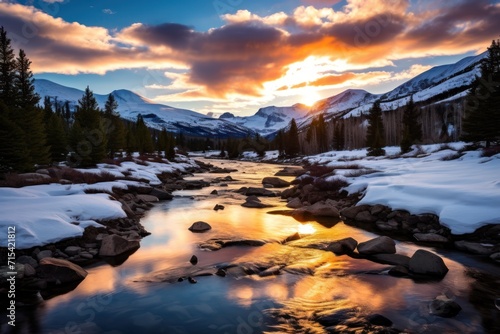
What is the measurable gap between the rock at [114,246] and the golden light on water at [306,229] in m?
8.09

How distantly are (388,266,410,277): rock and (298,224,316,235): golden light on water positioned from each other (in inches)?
222

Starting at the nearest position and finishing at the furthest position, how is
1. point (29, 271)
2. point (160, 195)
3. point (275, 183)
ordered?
point (29, 271) → point (160, 195) → point (275, 183)

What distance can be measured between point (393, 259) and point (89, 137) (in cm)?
3531

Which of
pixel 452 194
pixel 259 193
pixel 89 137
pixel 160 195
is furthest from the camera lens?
pixel 89 137

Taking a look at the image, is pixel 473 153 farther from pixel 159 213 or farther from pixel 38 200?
pixel 38 200

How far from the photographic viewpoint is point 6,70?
33.4m

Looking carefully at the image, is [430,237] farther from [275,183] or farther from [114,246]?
[275,183]

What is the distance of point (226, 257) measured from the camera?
39.9 feet

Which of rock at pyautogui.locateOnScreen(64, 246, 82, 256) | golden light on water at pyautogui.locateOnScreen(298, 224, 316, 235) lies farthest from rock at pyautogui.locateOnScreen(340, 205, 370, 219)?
rock at pyautogui.locateOnScreen(64, 246, 82, 256)

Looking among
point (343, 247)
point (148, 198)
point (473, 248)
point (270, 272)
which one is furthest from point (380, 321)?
point (148, 198)

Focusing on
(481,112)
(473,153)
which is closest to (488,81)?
(481,112)

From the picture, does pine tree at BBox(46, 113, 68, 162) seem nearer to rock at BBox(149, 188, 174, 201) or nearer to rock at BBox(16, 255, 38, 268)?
rock at BBox(149, 188, 174, 201)

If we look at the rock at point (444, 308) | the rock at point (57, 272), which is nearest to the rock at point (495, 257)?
the rock at point (444, 308)

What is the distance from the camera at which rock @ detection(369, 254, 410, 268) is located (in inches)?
427
